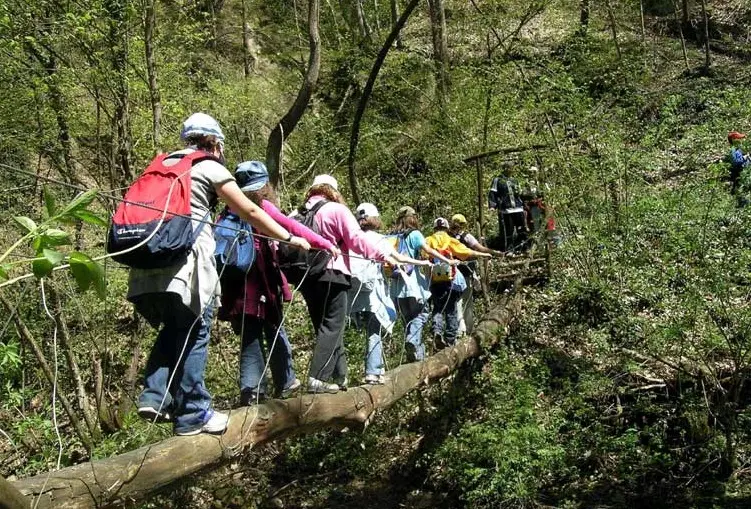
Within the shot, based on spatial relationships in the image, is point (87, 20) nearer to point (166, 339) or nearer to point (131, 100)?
point (131, 100)

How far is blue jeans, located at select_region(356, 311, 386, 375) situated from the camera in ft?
15.1

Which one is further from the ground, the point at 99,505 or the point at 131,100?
the point at 131,100

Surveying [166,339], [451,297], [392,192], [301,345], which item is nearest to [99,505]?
[166,339]

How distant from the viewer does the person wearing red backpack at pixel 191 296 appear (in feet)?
8.98

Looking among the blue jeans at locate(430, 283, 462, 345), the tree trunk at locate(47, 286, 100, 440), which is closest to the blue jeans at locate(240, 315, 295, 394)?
the blue jeans at locate(430, 283, 462, 345)

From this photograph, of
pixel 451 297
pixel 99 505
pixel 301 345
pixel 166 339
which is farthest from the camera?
pixel 301 345

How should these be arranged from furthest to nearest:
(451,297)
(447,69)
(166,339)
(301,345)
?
(447,69)
(301,345)
(451,297)
(166,339)

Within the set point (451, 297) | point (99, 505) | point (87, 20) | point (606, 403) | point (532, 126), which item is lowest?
point (606, 403)

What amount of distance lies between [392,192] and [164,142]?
4060 mm

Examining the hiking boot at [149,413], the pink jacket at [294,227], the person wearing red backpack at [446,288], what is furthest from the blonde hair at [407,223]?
the hiking boot at [149,413]

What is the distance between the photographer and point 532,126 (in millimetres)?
9617

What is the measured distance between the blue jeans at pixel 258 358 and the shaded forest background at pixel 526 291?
1.59 metres

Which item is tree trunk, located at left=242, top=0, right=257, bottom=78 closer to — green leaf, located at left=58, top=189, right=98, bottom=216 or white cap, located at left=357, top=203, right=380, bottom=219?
white cap, located at left=357, top=203, right=380, bottom=219

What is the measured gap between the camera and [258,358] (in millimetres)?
3736
